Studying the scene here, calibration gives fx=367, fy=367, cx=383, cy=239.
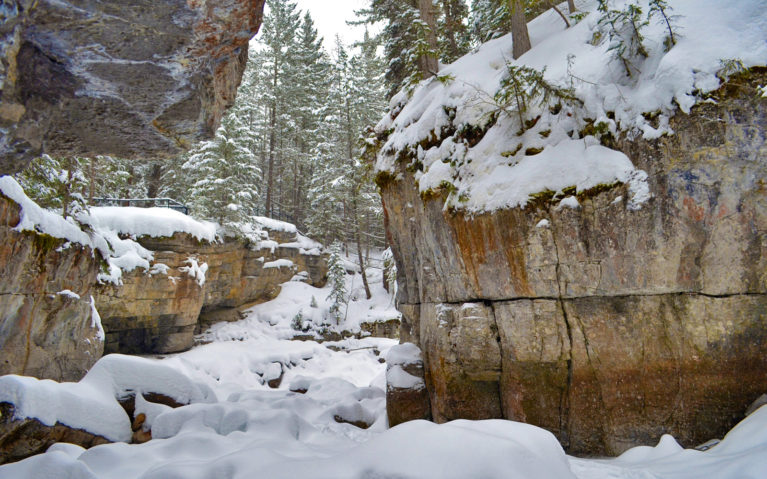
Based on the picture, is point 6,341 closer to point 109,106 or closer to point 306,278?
point 109,106

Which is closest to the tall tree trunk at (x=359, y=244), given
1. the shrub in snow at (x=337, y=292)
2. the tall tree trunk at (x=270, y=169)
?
the shrub in snow at (x=337, y=292)

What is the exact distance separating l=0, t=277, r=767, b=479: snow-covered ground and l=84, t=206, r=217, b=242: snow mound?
297 inches

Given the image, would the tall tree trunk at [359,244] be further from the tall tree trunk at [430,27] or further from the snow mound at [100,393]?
the snow mound at [100,393]

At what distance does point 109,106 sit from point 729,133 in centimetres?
716

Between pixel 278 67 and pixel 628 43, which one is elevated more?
pixel 278 67

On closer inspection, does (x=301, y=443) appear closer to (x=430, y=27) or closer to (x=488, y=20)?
(x=430, y=27)

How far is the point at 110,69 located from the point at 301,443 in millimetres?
4816

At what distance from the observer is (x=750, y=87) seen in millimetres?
4195

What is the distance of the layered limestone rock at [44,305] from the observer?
6.39m

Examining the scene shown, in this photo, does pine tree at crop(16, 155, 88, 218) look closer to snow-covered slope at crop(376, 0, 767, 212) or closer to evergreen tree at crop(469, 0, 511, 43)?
snow-covered slope at crop(376, 0, 767, 212)

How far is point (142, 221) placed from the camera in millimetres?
13930

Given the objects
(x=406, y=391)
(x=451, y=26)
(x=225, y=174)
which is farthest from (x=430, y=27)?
(x=225, y=174)

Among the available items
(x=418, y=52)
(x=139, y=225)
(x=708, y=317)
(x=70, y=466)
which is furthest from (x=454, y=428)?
(x=139, y=225)

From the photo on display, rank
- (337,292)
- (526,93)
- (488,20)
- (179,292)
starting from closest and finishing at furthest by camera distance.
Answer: (526,93), (488,20), (179,292), (337,292)
